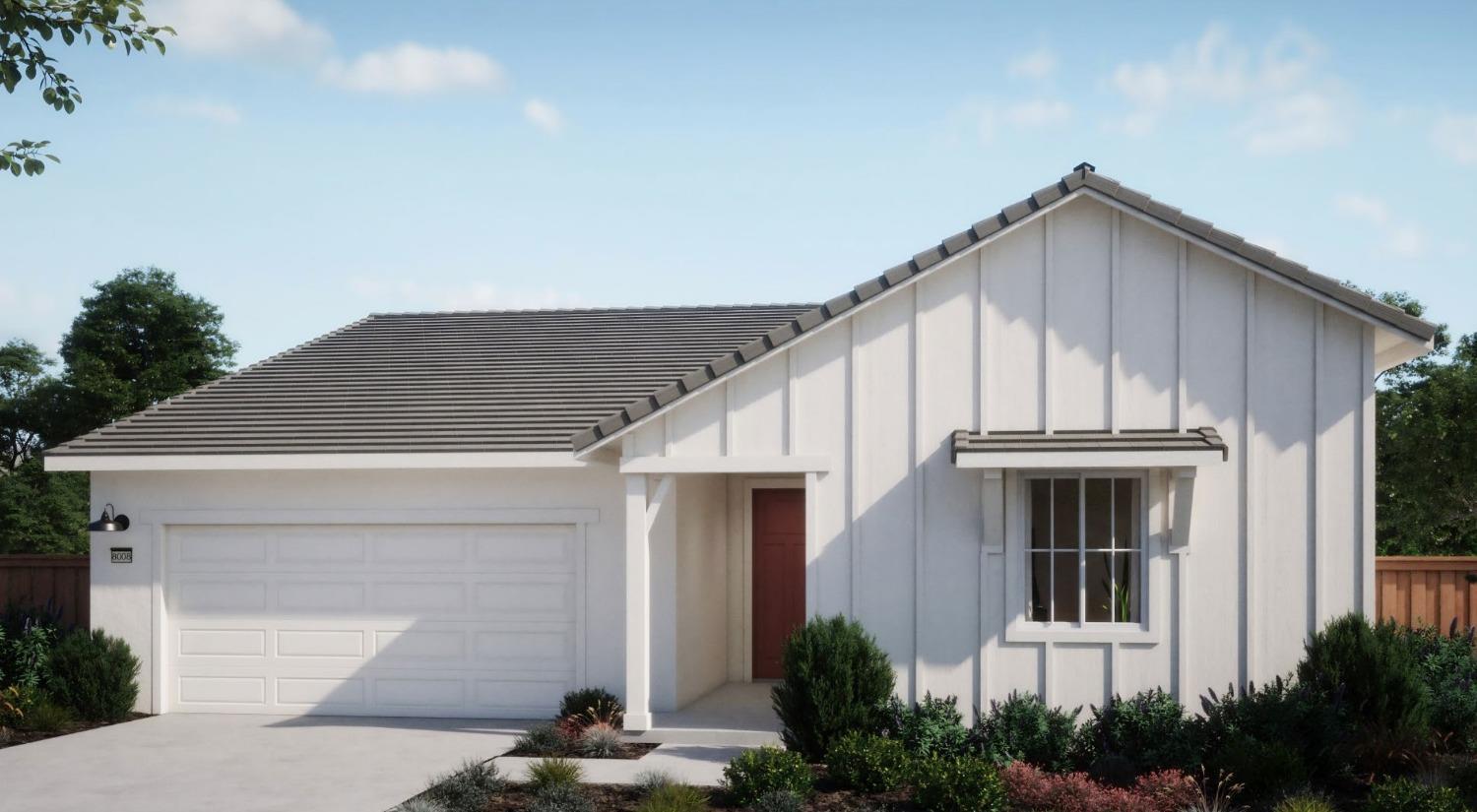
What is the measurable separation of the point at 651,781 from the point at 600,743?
1719 millimetres

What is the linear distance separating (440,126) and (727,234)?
4062mm

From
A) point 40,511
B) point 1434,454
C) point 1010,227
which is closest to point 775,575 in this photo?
point 1010,227

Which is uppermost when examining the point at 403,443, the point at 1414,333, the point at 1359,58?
the point at 1359,58

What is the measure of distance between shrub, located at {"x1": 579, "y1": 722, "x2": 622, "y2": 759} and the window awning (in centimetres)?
379

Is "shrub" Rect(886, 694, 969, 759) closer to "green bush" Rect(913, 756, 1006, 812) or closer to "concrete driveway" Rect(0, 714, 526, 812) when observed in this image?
"green bush" Rect(913, 756, 1006, 812)

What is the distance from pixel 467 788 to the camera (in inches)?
376

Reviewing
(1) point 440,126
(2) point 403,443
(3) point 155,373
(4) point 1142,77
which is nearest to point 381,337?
(1) point 440,126

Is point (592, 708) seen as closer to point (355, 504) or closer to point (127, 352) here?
point (355, 504)

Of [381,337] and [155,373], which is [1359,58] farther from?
[155,373]

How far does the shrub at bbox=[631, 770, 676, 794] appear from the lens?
960cm

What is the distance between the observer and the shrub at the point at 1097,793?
28.9 ft

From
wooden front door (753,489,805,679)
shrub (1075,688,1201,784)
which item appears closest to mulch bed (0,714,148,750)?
wooden front door (753,489,805,679)

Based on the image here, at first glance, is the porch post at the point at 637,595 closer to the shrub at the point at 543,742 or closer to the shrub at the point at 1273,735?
the shrub at the point at 543,742

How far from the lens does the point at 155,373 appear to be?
3325cm
